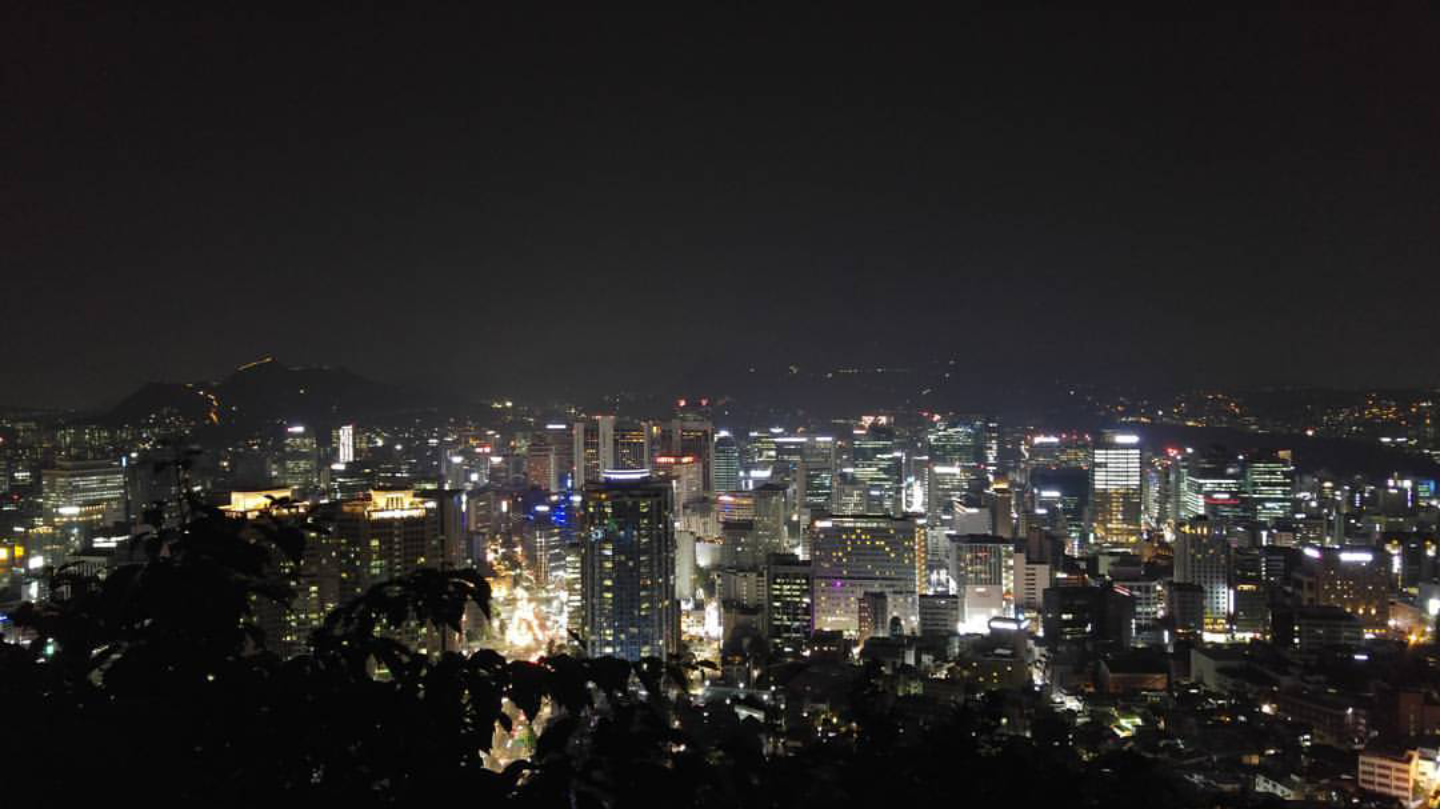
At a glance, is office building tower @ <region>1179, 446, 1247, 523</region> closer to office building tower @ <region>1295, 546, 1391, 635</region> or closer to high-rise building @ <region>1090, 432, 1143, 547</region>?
high-rise building @ <region>1090, 432, 1143, 547</region>

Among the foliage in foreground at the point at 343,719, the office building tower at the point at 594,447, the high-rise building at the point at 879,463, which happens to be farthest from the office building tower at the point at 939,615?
the foliage in foreground at the point at 343,719

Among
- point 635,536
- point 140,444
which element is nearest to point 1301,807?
point 635,536

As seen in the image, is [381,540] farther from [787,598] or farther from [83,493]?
[787,598]

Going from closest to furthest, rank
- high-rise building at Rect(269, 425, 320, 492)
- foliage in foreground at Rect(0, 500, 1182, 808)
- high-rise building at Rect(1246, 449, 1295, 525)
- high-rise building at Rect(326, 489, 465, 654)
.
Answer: foliage in foreground at Rect(0, 500, 1182, 808) < high-rise building at Rect(326, 489, 465, 654) < high-rise building at Rect(269, 425, 320, 492) < high-rise building at Rect(1246, 449, 1295, 525)

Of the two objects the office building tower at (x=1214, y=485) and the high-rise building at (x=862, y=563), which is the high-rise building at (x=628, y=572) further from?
the office building tower at (x=1214, y=485)

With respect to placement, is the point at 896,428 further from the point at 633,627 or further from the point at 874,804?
the point at 874,804

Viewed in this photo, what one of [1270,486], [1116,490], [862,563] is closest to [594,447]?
[862,563]

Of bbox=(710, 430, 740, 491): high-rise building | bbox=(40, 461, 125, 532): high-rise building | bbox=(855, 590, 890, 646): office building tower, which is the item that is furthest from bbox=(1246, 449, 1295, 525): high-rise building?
bbox=(40, 461, 125, 532): high-rise building

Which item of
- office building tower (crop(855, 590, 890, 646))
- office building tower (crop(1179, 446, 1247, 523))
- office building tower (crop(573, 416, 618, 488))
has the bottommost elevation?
office building tower (crop(855, 590, 890, 646))

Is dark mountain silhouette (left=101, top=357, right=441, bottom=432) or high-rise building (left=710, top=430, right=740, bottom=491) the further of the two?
high-rise building (left=710, top=430, right=740, bottom=491)
